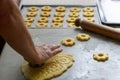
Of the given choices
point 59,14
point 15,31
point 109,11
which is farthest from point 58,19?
point 15,31

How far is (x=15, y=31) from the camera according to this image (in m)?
0.81

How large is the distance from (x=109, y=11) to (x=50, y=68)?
0.57 metres

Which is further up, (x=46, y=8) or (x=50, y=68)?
(x=46, y=8)

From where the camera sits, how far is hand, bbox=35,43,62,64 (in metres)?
0.95

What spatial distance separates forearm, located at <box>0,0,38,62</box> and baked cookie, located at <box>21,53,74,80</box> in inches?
2.4

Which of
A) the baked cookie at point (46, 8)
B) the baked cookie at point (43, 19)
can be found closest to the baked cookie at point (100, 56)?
the baked cookie at point (43, 19)

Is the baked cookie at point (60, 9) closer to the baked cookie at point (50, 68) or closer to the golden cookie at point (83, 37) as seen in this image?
the golden cookie at point (83, 37)

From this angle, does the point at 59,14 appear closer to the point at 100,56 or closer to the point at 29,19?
the point at 29,19

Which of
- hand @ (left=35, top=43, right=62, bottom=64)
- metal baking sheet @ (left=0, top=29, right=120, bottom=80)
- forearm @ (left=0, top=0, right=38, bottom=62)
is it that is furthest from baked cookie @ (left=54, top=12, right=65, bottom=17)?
forearm @ (left=0, top=0, right=38, bottom=62)

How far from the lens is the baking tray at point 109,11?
124 cm

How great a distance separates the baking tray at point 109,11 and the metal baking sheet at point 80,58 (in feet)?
0.49

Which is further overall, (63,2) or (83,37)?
(63,2)

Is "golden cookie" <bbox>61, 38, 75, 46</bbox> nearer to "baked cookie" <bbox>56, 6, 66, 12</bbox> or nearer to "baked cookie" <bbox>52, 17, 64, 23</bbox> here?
"baked cookie" <bbox>52, 17, 64, 23</bbox>

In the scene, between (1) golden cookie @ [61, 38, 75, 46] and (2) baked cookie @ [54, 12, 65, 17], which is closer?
(1) golden cookie @ [61, 38, 75, 46]
